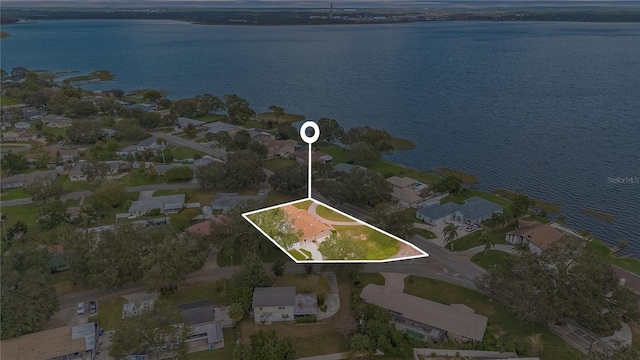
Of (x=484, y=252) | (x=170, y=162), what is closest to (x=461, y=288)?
(x=484, y=252)

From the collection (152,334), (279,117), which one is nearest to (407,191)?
(152,334)

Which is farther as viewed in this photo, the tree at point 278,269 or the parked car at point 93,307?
the tree at point 278,269

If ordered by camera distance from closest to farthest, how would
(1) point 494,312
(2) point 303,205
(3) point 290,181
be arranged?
(2) point 303,205 → (1) point 494,312 → (3) point 290,181

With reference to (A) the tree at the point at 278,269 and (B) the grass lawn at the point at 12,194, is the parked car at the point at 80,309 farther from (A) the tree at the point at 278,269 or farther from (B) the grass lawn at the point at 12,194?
(B) the grass lawn at the point at 12,194

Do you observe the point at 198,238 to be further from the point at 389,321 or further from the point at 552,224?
the point at 552,224

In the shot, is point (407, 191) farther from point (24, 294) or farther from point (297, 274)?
point (24, 294)

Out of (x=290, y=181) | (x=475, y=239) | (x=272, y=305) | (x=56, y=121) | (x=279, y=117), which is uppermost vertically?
(x=290, y=181)

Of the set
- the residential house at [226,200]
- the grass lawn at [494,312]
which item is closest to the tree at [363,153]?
the residential house at [226,200]
